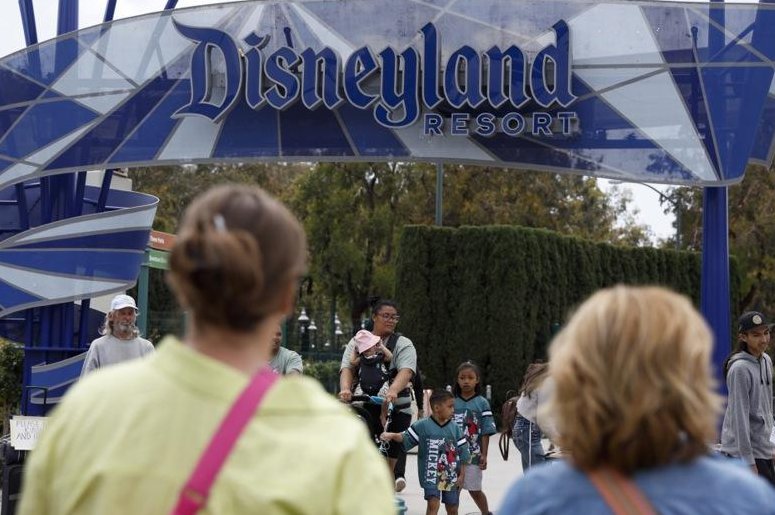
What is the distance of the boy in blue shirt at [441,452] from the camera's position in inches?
396

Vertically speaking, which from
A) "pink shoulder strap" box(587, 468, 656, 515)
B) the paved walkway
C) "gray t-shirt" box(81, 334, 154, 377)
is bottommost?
the paved walkway

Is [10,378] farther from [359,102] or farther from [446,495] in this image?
[446,495]

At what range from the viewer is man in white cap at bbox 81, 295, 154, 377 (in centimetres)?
918

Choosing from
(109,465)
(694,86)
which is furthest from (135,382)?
(694,86)

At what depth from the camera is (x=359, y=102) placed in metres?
13.9

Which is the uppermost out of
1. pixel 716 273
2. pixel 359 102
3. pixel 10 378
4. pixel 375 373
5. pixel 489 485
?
pixel 359 102

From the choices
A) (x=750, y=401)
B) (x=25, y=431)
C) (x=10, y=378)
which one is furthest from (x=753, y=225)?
(x=25, y=431)

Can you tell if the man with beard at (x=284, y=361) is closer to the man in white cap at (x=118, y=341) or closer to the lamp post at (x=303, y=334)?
the man in white cap at (x=118, y=341)

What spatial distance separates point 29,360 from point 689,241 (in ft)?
108

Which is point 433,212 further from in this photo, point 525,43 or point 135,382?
point 135,382

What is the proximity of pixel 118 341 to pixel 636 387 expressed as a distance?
7.27 metres

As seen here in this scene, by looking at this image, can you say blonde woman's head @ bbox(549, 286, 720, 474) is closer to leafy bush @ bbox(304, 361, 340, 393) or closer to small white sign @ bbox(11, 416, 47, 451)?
small white sign @ bbox(11, 416, 47, 451)

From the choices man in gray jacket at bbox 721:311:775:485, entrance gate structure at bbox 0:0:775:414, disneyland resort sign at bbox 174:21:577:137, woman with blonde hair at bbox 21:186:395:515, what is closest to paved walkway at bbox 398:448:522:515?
man in gray jacket at bbox 721:311:775:485

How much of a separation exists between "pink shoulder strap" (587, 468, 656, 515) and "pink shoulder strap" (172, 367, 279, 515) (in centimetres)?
64
